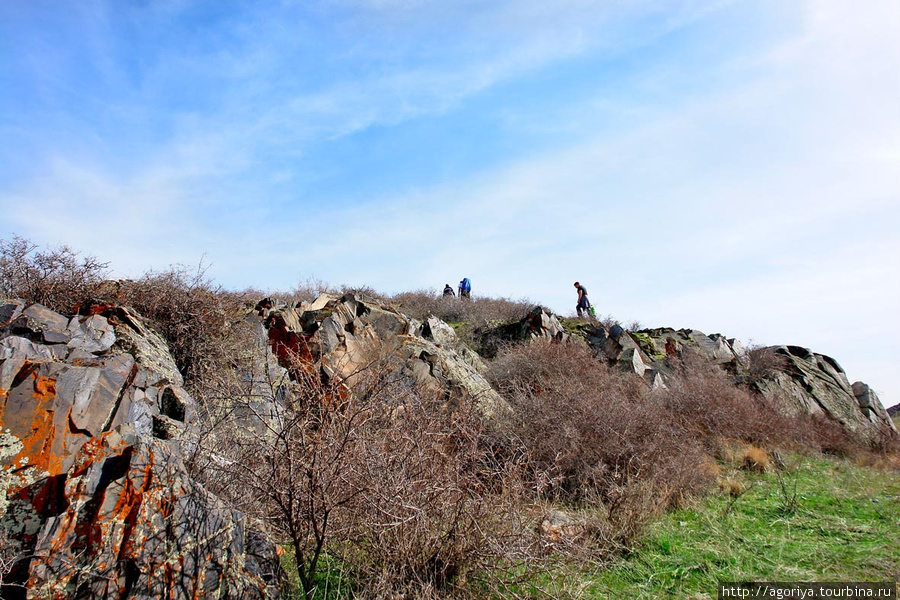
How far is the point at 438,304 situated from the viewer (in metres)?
22.5

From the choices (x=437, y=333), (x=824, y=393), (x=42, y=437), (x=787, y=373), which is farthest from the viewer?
(x=787, y=373)

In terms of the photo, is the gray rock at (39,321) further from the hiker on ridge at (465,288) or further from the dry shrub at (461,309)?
the hiker on ridge at (465,288)

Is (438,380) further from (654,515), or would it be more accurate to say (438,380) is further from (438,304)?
(438,304)

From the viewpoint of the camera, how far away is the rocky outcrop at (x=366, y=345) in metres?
9.62

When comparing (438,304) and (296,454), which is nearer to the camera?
(296,454)

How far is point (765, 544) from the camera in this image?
583 cm

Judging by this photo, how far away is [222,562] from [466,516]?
5.61 ft

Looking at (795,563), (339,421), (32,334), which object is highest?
(32,334)

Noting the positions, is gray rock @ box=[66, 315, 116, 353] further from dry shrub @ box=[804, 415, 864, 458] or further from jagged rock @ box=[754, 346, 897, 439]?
jagged rock @ box=[754, 346, 897, 439]

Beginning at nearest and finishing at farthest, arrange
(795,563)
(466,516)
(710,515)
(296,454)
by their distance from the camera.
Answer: (296,454) → (466,516) → (795,563) → (710,515)

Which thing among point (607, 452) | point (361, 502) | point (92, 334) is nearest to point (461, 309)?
point (607, 452)

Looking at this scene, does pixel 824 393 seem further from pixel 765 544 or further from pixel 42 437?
pixel 42 437

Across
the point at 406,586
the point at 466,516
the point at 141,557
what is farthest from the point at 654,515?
the point at 141,557

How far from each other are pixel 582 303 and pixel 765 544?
56.8 ft
